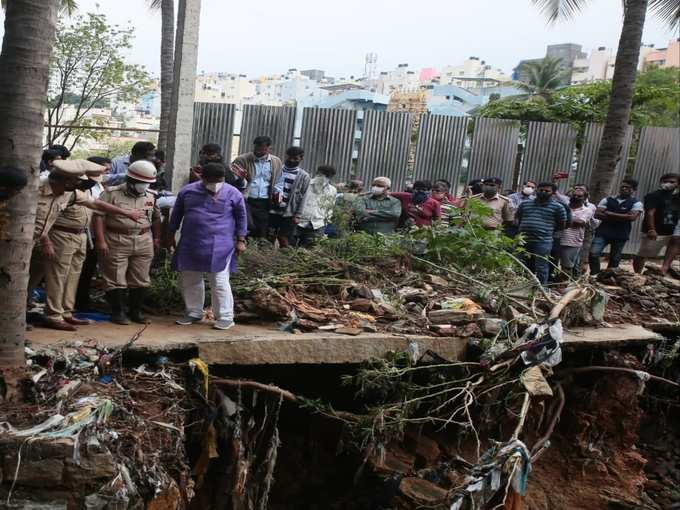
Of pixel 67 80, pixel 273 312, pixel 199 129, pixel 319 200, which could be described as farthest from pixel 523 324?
pixel 67 80

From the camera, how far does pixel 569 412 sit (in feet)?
22.2

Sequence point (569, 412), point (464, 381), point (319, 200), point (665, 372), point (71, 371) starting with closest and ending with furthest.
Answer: point (71, 371)
point (464, 381)
point (569, 412)
point (665, 372)
point (319, 200)

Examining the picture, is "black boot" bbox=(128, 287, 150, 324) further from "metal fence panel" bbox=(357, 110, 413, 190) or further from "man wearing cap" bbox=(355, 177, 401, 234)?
"metal fence panel" bbox=(357, 110, 413, 190)

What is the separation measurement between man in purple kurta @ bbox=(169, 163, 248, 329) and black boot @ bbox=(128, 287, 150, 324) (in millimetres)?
317

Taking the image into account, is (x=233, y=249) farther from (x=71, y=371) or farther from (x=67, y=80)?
(x=67, y=80)

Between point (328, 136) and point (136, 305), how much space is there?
6927 mm

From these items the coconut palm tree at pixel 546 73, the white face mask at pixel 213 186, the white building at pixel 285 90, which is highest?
the coconut palm tree at pixel 546 73

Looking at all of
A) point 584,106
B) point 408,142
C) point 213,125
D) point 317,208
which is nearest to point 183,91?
point 317,208

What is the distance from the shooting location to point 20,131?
388 centimetres

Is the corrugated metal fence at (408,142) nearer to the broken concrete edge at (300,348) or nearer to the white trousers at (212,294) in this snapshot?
the white trousers at (212,294)

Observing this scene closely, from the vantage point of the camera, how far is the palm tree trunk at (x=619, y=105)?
33.2ft

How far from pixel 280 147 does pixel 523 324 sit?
23.0ft

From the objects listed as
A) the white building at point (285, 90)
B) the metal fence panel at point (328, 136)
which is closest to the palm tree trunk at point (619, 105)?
the metal fence panel at point (328, 136)

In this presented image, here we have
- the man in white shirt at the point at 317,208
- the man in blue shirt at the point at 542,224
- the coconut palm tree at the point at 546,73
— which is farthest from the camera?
the coconut palm tree at the point at 546,73
